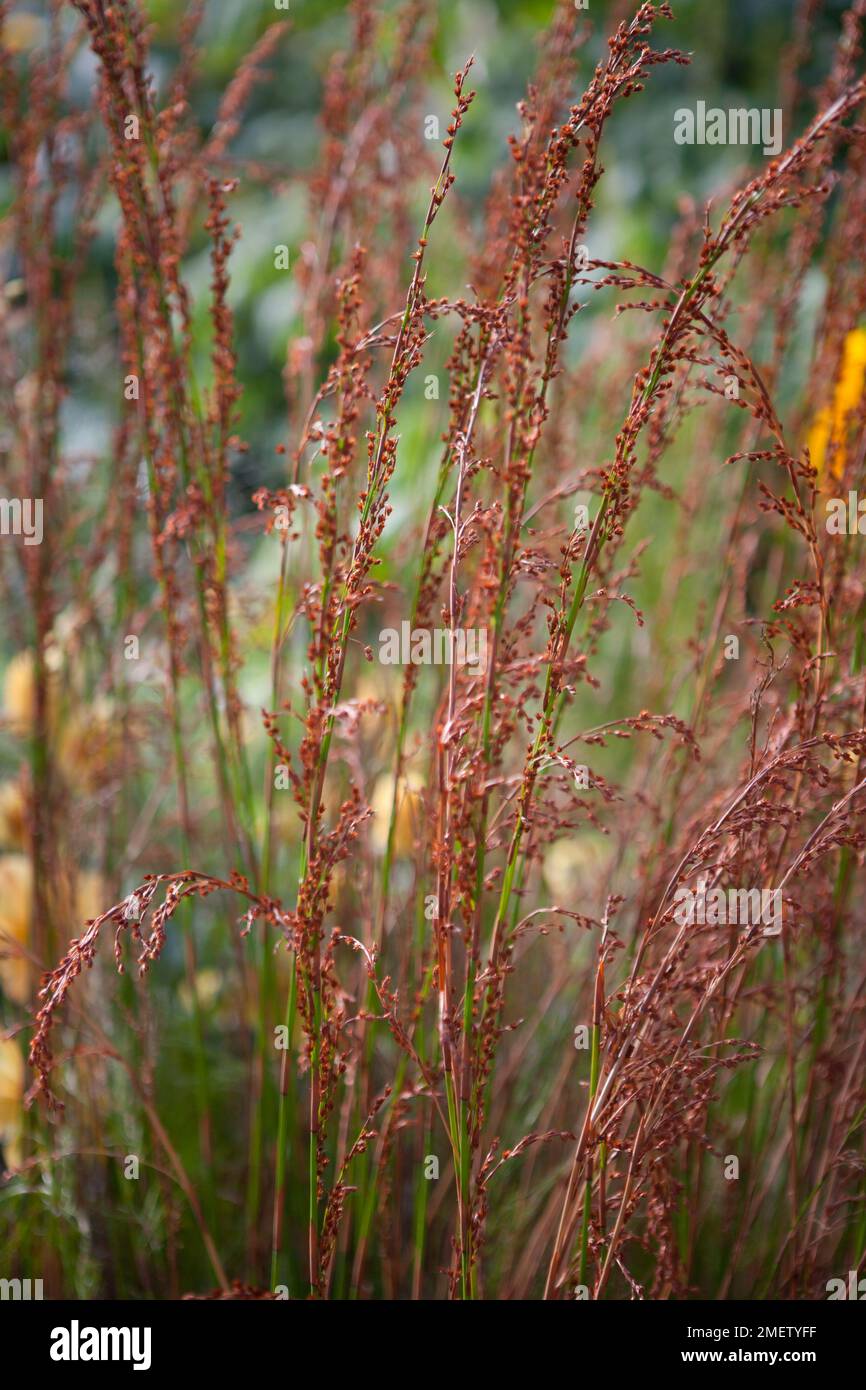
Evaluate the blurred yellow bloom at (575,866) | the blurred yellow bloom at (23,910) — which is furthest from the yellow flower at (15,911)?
the blurred yellow bloom at (575,866)

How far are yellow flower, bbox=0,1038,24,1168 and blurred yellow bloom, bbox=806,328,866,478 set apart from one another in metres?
0.74

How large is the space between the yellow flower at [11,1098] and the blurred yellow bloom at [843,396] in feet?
2.44

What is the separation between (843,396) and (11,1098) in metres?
0.87

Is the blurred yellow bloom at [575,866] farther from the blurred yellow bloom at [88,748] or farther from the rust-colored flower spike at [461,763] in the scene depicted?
the blurred yellow bloom at [88,748]

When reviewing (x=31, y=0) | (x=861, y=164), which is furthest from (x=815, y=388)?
(x=31, y=0)

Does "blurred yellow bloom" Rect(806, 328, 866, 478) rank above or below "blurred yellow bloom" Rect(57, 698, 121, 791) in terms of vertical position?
above

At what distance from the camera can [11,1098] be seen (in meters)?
0.93

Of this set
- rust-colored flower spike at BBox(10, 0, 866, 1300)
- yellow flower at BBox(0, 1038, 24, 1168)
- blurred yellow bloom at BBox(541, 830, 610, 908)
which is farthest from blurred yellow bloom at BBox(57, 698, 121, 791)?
blurred yellow bloom at BBox(541, 830, 610, 908)

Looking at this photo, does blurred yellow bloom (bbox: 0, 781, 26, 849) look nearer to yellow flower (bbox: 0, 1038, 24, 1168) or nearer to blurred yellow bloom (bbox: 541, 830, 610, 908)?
yellow flower (bbox: 0, 1038, 24, 1168)

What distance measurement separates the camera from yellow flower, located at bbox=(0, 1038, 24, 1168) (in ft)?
3.00

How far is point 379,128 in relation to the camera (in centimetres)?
87

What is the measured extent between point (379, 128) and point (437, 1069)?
0.66m

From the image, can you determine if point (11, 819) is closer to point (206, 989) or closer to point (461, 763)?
point (206, 989)

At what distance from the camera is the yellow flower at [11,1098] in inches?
36.0
